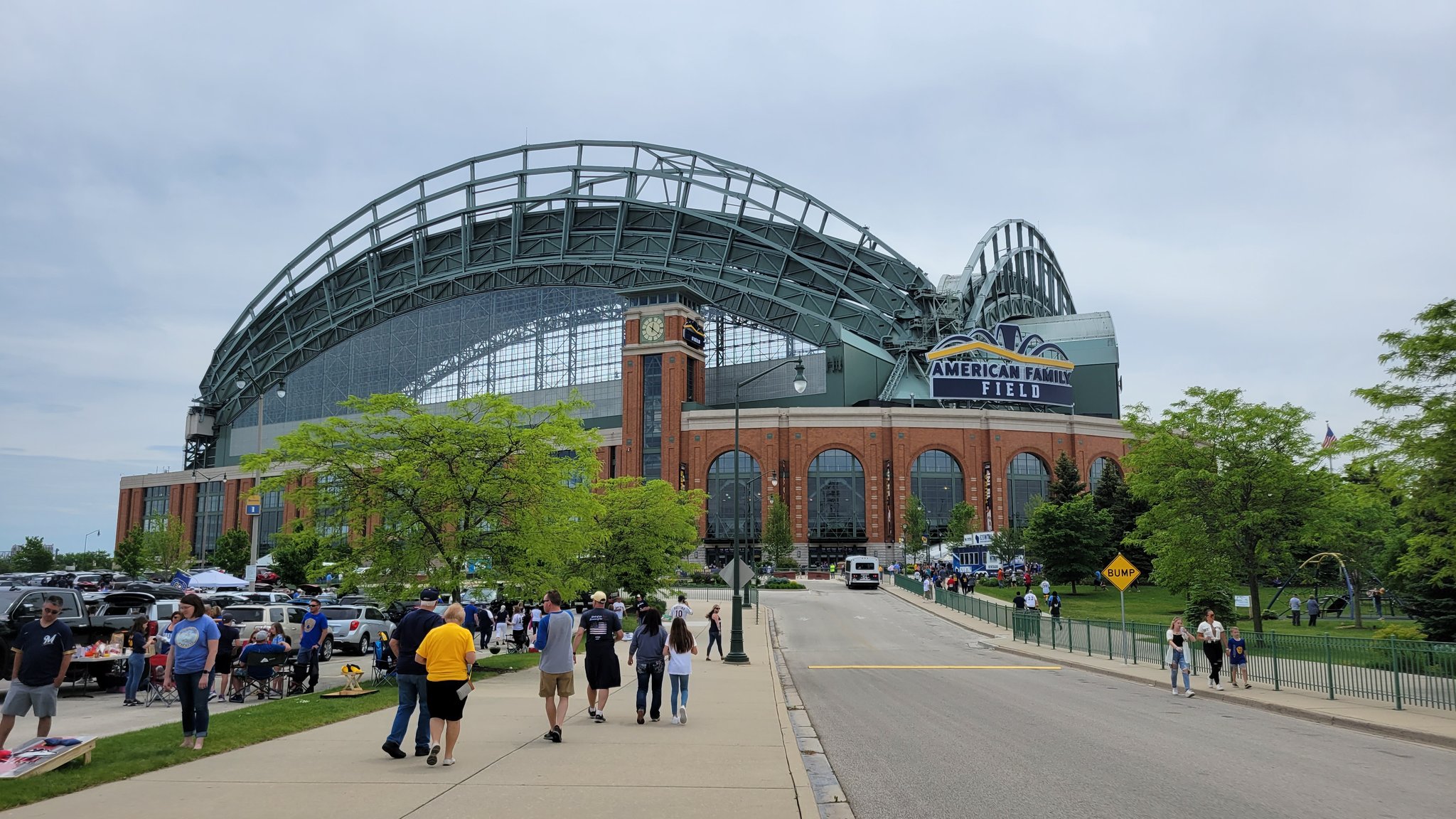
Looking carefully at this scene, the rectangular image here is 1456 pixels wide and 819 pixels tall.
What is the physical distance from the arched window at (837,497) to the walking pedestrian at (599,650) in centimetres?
7300

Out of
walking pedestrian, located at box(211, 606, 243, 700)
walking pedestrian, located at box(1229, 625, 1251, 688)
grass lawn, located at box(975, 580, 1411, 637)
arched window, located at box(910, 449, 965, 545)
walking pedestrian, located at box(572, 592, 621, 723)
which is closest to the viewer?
walking pedestrian, located at box(572, 592, 621, 723)

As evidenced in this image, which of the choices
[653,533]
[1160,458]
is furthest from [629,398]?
[1160,458]

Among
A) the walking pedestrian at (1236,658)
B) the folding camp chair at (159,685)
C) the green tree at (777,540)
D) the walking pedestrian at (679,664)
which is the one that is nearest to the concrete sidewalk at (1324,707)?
the walking pedestrian at (1236,658)

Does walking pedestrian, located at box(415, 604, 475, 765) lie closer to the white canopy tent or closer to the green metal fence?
the green metal fence

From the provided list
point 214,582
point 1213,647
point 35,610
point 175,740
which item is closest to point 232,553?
point 214,582

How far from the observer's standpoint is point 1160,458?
34.2m

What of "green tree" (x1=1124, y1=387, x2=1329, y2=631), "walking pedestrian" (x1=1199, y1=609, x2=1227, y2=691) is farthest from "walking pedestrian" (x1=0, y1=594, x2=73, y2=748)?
"green tree" (x1=1124, y1=387, x2=1329, y2=631)

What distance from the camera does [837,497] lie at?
86.4m

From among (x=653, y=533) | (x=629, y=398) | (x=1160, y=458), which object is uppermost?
(x=629, y=398)

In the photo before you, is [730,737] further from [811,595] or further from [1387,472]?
[811,595]

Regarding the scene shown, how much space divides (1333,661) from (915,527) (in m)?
58.3

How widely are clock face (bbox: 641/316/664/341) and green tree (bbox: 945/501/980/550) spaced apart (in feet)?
105

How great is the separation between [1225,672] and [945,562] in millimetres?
49907

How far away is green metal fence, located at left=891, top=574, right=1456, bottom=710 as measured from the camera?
16.9 metres
